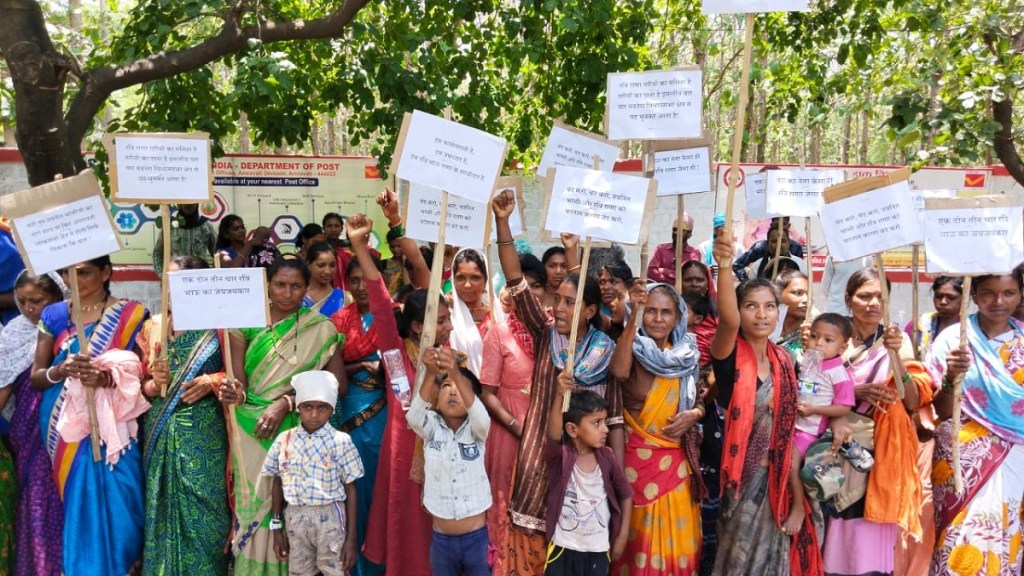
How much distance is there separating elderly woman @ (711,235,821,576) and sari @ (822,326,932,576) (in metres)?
0.25

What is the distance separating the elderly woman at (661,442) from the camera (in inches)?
151

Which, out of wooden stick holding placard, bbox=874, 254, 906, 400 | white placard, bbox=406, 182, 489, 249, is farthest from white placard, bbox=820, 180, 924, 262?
white placard, bbox=406, 182, 489, 249

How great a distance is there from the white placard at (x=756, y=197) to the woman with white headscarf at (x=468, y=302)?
6.72 feet

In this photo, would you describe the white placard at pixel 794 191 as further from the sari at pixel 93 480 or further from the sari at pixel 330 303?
the sari at pixel 93 480

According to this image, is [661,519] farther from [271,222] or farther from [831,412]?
[271,222]

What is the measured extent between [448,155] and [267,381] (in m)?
1.34

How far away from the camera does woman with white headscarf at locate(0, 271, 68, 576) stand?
158 inches

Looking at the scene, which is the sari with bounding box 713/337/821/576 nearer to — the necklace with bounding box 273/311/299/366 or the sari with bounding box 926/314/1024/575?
the sari with bounding box 926/314/1024/575

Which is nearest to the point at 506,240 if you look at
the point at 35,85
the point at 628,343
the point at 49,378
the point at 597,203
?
the point at 597,203

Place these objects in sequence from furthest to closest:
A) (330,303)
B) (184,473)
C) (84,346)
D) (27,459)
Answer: (330,303), (27,459), (184,473), (84,346)

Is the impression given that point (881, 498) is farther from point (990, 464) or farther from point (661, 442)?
point (661, 442)

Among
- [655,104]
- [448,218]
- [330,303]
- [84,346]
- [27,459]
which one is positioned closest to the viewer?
[84,346]

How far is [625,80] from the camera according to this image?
14.7ft

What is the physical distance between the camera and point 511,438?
4.02 meters
